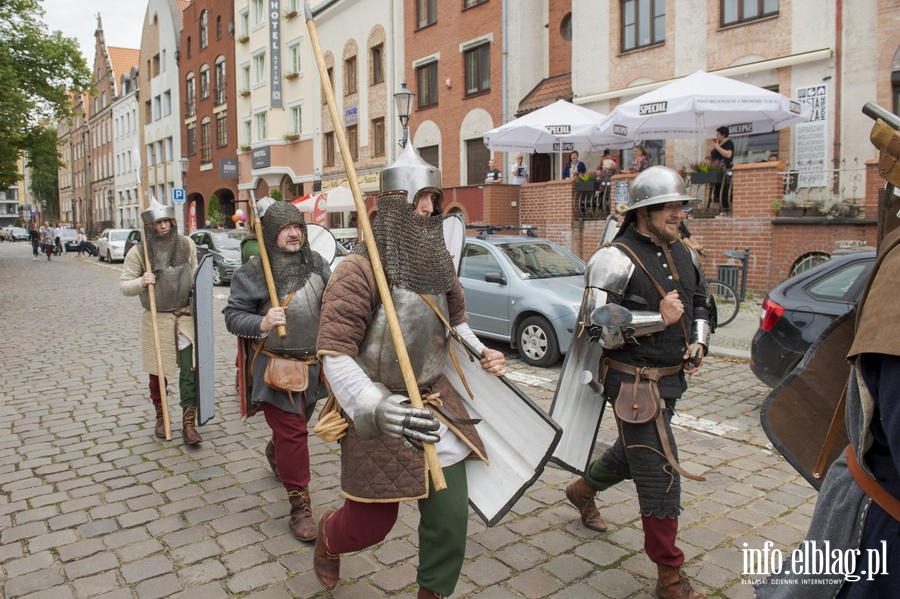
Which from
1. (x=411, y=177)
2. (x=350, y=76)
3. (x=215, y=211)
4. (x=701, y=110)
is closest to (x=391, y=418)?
(x=411, y=177)

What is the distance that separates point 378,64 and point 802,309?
82.3 ft

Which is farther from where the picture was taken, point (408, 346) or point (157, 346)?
point (157, 346)

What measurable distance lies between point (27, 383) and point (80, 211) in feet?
258

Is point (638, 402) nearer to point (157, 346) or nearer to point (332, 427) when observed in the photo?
point (332, 427)

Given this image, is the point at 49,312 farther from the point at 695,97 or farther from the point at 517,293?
the point at 695,97

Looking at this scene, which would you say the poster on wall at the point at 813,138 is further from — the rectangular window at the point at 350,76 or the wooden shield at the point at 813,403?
the rectangular window at the point at 350,76

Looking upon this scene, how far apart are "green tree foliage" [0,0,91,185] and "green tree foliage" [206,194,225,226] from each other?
7.63m

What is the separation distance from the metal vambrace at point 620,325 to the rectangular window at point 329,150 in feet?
98.7

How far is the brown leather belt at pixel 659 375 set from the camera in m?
3.20

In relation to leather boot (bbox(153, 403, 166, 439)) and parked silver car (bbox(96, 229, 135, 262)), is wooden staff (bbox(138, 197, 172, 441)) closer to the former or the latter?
leather boot (bbox(153, 403, 166, 439))

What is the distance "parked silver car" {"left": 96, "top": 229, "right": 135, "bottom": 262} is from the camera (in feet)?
101

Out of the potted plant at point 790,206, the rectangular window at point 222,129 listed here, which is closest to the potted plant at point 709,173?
the potted plant at point 790,206

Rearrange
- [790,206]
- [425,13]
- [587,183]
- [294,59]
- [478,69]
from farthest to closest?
[294,59] → [425,13] → [478,69] → [587,183] → [790,206]

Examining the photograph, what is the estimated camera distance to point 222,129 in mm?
42156
